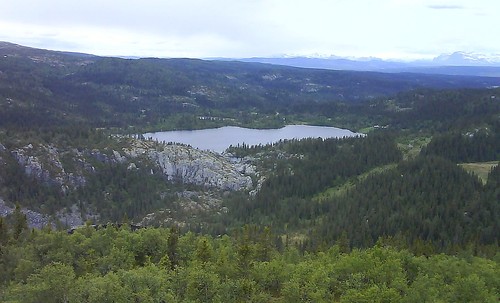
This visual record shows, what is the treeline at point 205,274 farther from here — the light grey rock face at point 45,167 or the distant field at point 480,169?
the distant field at point 480,169

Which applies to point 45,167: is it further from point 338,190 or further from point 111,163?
point 338,190

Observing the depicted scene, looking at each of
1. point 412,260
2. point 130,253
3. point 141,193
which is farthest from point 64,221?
point 412,260

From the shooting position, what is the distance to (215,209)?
133375 millimetres

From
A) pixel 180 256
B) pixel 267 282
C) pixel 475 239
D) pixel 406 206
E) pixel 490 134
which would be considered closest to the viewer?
pixel 267 282

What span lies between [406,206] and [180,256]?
213 feet

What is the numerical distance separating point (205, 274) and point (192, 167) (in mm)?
108867

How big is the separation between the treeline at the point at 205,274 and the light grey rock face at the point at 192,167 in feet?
270

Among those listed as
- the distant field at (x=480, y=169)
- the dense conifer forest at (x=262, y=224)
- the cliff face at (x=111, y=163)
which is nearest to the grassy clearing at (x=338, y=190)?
the dense conifer forest at (x=262, y=224)

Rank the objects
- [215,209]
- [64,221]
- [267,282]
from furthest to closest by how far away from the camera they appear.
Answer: [215,209], [64,221], [267,282]

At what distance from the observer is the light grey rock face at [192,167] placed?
509ft

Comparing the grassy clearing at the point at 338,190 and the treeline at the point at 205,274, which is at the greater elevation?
the treeline at the point at 205,274

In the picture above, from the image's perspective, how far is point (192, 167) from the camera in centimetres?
15862

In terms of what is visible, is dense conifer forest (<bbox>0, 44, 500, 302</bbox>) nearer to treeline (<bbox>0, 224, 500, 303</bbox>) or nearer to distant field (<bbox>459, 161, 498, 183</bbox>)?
treeline (<bbox>0, 224, 500, 303</bbox>)

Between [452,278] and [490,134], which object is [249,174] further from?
[452,278]
